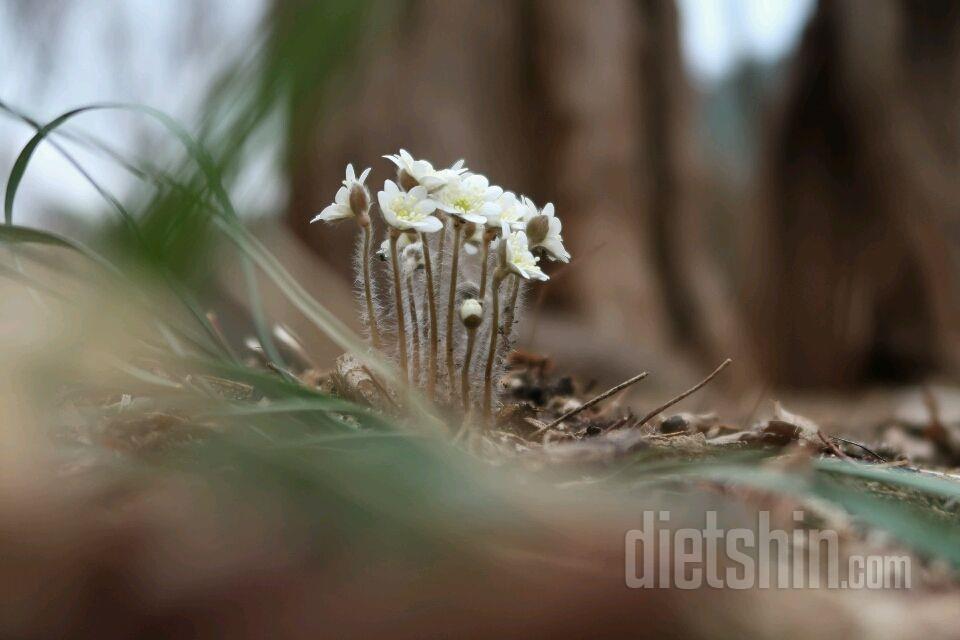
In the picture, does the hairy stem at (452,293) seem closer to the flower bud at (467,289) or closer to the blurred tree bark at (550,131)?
the flower bud at (467,289)

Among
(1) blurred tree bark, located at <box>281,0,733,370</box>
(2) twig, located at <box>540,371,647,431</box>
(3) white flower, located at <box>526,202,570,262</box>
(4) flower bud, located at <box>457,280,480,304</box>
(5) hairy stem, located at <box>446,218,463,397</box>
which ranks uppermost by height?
(1) blurred tree bark, located at <box>281,0,733,370</box>

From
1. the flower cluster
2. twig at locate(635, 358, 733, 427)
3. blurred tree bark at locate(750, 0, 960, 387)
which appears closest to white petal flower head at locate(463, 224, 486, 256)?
the flower cluster

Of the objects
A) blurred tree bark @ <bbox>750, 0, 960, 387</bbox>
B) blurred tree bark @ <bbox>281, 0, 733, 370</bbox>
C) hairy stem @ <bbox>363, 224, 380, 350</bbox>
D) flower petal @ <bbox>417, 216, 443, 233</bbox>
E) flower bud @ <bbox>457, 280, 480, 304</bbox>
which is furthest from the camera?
blurred tree bark @ <bbox>750, 0, 960, 387</bbox>

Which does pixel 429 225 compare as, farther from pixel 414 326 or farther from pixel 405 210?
pixel 414 326

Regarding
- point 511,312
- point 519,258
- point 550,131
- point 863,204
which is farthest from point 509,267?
point 863,204

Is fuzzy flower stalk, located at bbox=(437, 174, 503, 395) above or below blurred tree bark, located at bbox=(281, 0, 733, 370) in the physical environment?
below

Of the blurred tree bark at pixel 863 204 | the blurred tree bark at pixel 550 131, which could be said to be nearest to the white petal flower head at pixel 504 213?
the blurred tree bark at pixel 550 131

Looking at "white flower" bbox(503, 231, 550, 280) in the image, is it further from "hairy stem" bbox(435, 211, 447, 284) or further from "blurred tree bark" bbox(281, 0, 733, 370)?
"blurred tree bark" bbox(281, 0, 733, 370)

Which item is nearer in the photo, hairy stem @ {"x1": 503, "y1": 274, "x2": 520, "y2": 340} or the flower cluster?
the flower cluster
